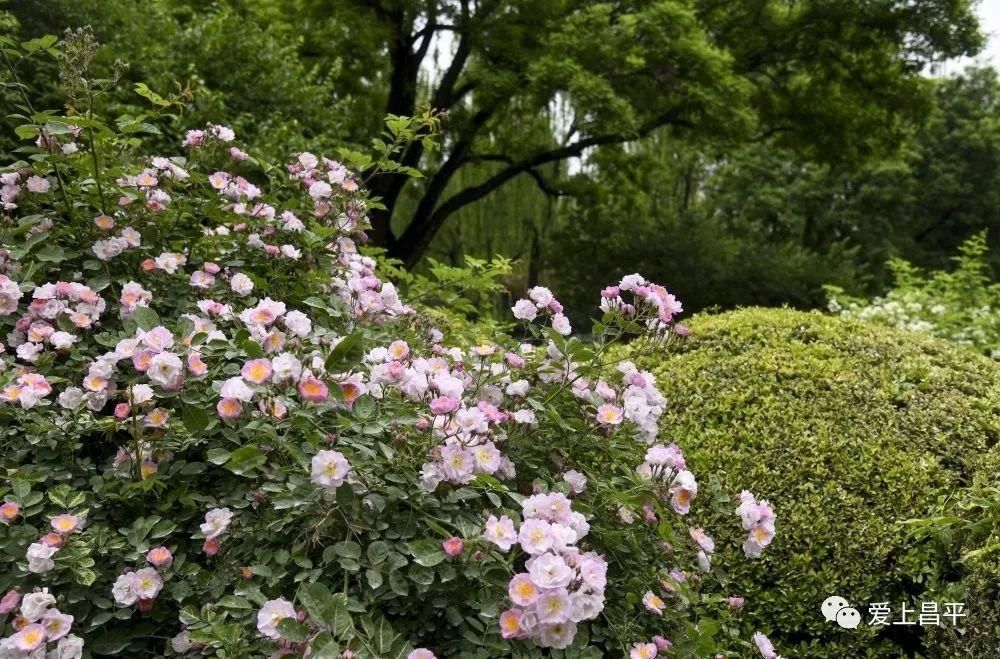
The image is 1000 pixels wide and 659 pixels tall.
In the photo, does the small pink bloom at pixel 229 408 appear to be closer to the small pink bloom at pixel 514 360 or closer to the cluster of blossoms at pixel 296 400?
the cluster of blossoms at pixel 296 400

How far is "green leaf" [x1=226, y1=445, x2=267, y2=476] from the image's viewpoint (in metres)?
1.32

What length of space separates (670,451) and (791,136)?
10452 mm

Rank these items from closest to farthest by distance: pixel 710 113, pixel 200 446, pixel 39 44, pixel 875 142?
pixel 200 446
pixel 39 44
pixel 710 113
pixel 875 142

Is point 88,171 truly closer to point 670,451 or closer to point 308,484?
point 308,484

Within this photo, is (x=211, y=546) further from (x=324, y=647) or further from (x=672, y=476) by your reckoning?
(x=672, y=476)

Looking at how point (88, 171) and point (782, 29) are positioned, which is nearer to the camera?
point (88, 171)

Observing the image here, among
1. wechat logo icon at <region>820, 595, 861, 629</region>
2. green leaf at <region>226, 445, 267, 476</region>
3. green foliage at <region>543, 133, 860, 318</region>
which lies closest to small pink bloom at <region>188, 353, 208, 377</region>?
green leaf at <region>226, 445, 267, 476</region>

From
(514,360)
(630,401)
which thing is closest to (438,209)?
(514,360)

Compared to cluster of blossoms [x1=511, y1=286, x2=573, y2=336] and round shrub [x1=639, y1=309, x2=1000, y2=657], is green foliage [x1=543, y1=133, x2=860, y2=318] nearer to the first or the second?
round shrub [x1=639, y1=309, x2=1000, y2=657]

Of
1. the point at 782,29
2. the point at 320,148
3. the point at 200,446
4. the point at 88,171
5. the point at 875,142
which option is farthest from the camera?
the point at 875,142

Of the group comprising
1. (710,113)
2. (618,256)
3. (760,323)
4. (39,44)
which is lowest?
(618,256)

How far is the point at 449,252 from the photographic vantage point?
46.2ft

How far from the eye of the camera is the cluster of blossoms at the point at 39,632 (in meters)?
1.26

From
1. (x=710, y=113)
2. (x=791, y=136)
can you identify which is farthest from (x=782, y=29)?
(x=710, y=113)
